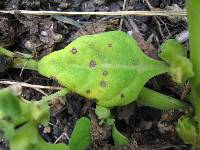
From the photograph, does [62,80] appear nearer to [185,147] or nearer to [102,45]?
[102,45]

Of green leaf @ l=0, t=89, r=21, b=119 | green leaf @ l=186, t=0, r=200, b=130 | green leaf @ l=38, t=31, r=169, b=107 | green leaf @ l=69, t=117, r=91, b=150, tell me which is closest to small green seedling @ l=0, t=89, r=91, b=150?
green leaf @ l=0, t=89, r=21, b=119

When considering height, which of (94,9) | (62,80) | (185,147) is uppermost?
(94,9)

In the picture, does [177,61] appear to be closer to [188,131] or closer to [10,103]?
[188,131]

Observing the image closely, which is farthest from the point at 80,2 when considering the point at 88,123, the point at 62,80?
the point at 88,123

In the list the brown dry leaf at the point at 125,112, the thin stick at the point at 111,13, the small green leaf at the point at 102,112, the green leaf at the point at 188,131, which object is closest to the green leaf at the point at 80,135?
the small green leaf at the point at 102,112

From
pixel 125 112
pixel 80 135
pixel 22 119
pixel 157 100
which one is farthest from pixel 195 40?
pixel 22 119

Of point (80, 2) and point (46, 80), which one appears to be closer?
point (46, 80)

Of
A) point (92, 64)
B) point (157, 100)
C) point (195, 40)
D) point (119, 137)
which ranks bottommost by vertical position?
point (119, 137)
